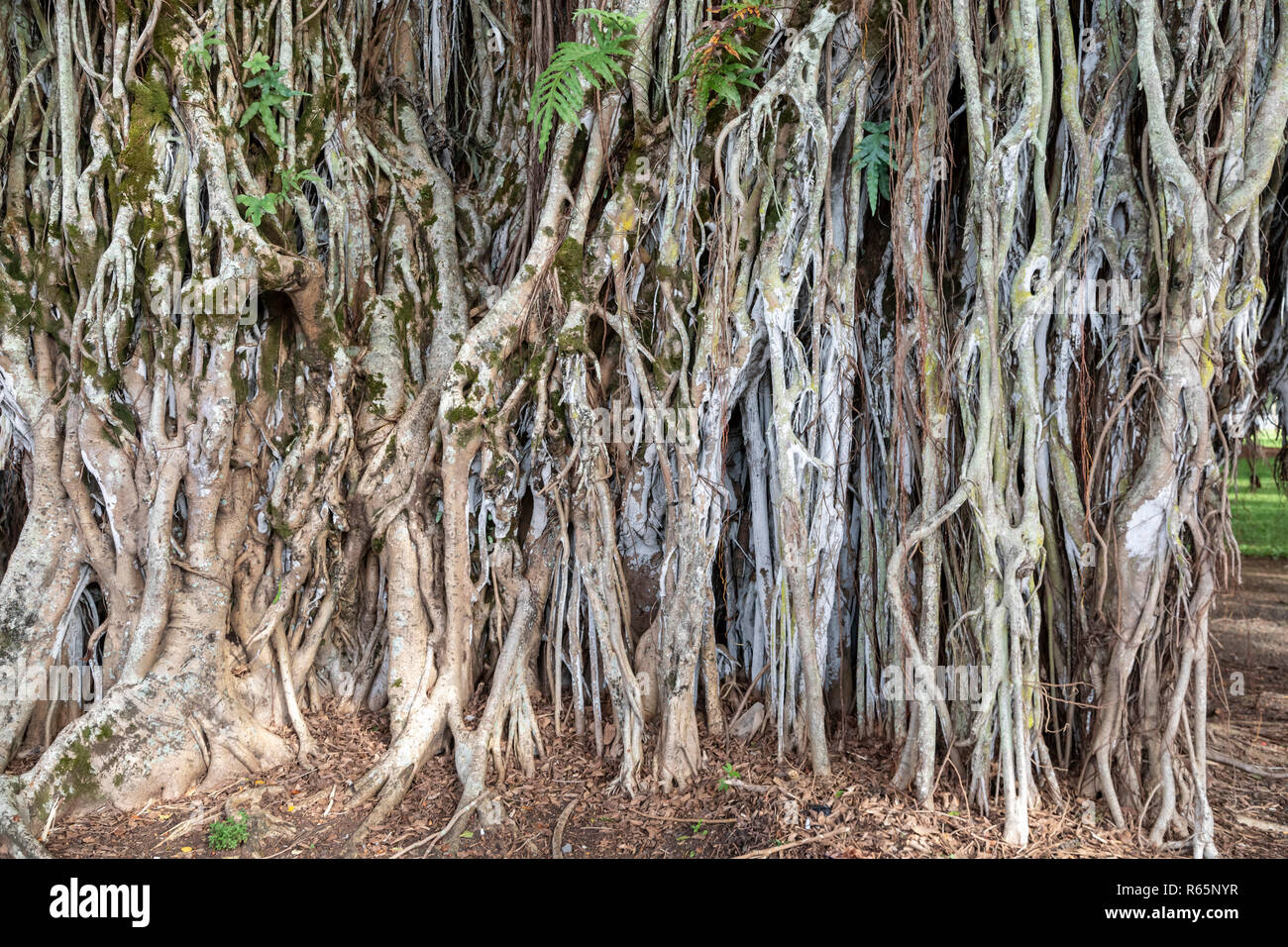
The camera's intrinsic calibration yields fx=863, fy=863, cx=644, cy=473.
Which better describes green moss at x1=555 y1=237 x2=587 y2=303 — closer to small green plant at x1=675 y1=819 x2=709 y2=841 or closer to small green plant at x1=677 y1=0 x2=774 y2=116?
small green plant at x1=677 y1=0 x2=774 y2=116

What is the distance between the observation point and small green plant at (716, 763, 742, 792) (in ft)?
9.35

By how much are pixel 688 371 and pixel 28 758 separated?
107 inches

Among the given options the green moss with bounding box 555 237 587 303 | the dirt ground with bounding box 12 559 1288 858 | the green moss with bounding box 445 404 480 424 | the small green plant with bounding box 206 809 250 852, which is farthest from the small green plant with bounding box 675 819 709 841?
the green moss with bounding box 555 237 587 303

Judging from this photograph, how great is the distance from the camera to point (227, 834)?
2.62 metres

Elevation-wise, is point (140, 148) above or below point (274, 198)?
above

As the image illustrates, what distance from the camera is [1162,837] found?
2.62m

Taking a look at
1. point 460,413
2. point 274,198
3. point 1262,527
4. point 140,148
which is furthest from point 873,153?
point 1262,527

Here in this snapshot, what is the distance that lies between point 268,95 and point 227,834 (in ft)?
8.20

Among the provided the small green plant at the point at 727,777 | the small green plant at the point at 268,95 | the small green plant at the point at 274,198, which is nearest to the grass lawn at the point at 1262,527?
the small green plant at the point at 727,777

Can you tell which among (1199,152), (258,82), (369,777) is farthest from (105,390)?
(1199,152)

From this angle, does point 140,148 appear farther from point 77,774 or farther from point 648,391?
point 77,774

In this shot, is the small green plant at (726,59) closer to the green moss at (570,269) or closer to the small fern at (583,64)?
the small fern at (583,64)

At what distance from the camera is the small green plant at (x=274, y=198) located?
2.98m

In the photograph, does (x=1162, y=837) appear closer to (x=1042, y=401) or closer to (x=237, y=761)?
(x=1042, y=401)
